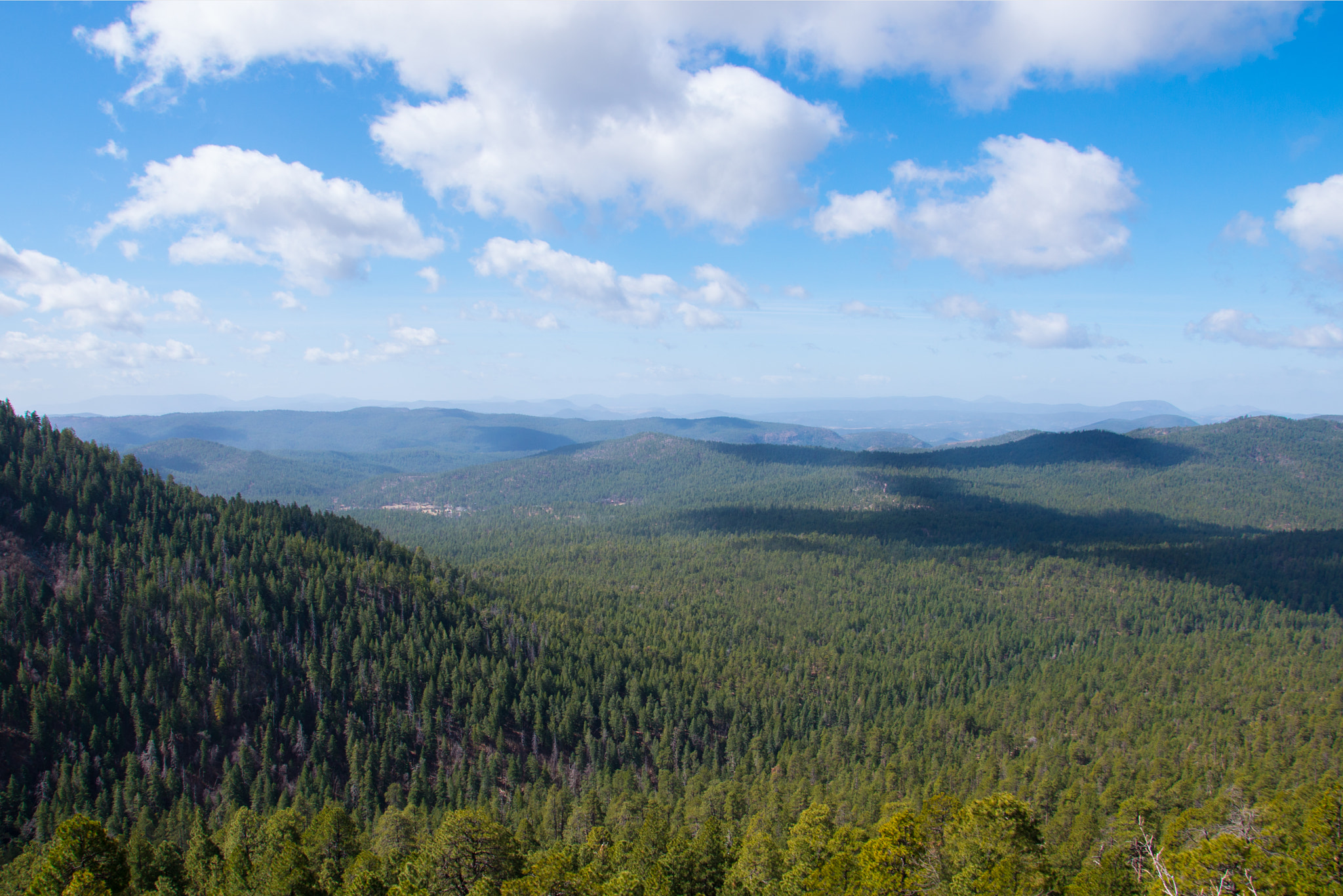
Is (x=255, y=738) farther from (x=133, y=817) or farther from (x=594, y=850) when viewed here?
(x=594, y=850)

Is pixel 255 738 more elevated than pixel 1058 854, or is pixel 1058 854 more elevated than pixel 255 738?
pixel 1058 854

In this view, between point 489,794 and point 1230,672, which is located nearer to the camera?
point 489,794

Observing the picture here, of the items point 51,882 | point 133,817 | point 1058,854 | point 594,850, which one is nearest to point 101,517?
point 133,817

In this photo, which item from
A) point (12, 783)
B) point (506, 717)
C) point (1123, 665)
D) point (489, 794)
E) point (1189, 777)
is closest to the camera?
point (1189, 777)

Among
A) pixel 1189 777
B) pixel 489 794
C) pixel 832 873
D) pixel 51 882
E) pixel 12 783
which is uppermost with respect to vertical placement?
pixel 832 873

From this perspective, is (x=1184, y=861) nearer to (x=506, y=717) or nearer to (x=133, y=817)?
(x=506, y=717)

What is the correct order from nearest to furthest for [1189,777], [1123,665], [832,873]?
[832,873] → [1189,777] → [1123,665]
